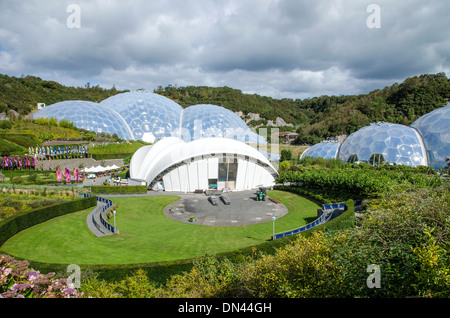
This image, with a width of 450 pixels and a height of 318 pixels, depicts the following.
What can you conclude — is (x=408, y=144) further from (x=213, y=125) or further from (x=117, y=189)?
(x=117, y=189)

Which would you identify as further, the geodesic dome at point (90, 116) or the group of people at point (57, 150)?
the geodesic dome at point (90, 116)

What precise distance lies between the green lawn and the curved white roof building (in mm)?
8629

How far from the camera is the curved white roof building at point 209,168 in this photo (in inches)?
1161

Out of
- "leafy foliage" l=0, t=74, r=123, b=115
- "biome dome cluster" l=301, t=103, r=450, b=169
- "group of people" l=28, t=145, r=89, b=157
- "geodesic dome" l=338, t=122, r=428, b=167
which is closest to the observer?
"biome dome cluster" l=301, t=103, r=450, b=169

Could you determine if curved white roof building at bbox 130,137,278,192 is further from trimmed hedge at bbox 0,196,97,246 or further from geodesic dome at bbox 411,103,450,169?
geodesic dome at bbox 411,103,450,169

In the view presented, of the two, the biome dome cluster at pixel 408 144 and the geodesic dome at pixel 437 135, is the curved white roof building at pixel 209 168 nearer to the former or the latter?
the biome dome cluster at pixel 408 144

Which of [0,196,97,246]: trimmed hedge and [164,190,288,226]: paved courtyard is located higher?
[0,196,97,246]: trimmed hedge

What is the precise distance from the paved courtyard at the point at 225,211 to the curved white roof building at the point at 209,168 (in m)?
3.43

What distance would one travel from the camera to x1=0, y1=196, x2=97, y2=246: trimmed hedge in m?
14.5

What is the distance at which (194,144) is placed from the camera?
30734mm
